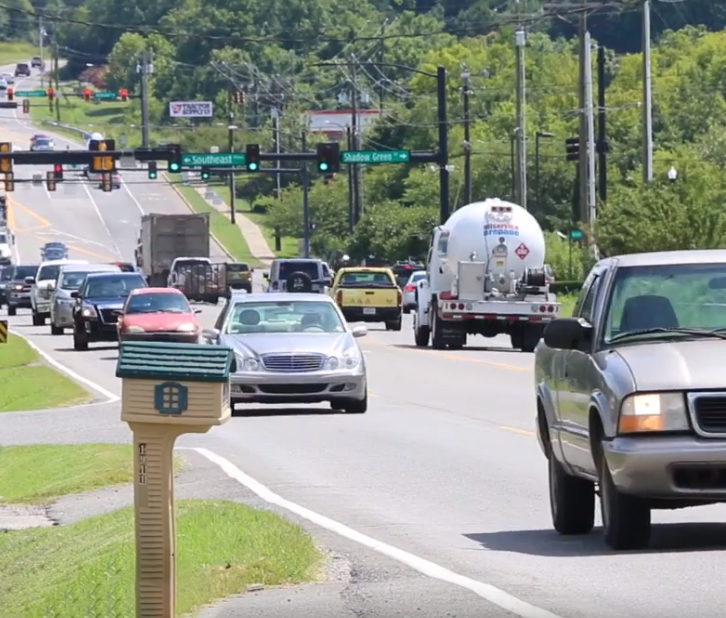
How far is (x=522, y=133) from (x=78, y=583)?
173 ft

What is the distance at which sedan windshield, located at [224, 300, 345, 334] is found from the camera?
83.6 ft

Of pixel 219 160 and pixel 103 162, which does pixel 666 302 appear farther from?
pixel 219 160

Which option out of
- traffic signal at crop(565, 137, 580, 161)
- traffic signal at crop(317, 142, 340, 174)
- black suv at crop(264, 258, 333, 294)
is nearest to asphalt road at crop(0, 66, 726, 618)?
→ black suv at crop(264, 258, 333, 294)

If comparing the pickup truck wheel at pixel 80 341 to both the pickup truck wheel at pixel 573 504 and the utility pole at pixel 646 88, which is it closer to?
the utility pole at pixel 646 88

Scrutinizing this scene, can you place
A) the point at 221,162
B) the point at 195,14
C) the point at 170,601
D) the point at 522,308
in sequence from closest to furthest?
1. the point at 170,601
2. the point at 522,308
3. the point at 221,162
4. the point at 195,14

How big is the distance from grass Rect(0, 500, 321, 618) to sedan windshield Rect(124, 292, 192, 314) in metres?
23.4

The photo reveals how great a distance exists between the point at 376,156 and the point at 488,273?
33061mm

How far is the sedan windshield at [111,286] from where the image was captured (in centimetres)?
4247

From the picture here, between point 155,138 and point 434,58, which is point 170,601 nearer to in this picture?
point 434,58

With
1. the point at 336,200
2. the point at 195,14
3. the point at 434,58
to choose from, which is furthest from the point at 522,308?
the point at 195,14

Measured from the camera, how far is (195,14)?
585ft

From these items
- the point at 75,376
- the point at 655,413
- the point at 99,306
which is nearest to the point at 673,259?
the point at 655,413

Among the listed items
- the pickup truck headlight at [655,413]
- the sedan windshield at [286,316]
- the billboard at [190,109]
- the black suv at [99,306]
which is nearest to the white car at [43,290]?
the black suv at [99,306]

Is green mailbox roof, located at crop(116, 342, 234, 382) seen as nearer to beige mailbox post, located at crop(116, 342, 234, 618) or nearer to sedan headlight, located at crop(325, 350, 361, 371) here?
beige mailbox post, located at crop(116, 342, 234, 618)
